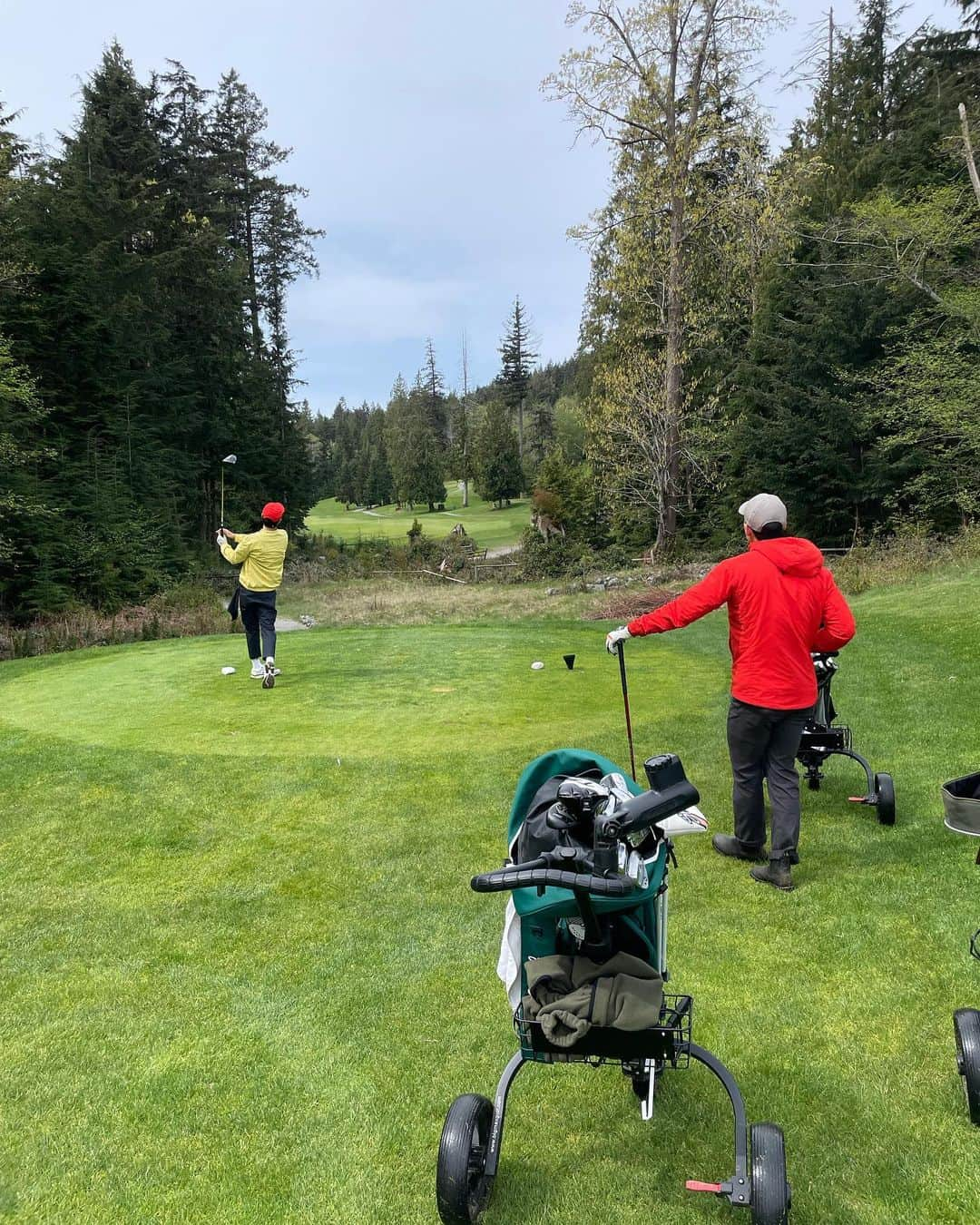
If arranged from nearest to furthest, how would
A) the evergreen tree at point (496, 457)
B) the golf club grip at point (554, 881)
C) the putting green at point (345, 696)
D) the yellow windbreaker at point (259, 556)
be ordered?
the golf club grip at point (554, 881) < the putting green at point (345, 696) < the yellow windbreaker at point (259, 556) < the evergreen tree at point (496, 457)

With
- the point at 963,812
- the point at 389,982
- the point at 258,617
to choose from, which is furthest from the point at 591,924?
the point at 258,617

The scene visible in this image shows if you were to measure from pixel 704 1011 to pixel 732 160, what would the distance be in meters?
33.2

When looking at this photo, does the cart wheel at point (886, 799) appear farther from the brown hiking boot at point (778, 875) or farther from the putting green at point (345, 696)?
the putting green at point (345, 696)

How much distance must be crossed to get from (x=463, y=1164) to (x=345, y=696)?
616 cm

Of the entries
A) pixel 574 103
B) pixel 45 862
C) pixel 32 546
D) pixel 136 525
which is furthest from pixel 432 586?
pixel 45 862

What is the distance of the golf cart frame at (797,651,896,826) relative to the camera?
4.86m

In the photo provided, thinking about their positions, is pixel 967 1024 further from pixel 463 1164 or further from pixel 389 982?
pixel 389 982

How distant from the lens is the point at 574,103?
23516mm

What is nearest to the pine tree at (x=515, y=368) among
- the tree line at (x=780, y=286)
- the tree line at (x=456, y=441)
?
the tree line at (x=456, y=441)

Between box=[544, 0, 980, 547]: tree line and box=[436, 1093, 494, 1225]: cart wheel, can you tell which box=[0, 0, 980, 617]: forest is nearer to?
box=[544, 0, 980, 547]: tree line

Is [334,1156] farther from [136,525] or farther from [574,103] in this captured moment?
[574,103]

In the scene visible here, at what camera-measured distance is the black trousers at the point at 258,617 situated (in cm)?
853

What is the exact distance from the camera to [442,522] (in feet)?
202

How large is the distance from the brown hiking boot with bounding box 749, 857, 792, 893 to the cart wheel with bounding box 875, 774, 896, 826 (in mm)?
1065
